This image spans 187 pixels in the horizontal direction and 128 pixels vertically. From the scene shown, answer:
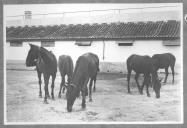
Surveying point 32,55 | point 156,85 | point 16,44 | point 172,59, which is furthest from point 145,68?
point 16,44

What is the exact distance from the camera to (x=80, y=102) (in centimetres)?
378

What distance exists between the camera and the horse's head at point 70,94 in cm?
368

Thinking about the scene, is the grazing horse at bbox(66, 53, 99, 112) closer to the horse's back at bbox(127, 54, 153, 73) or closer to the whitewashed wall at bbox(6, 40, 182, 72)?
the whitewashed wall at bbox(6, 40, 182, 72)

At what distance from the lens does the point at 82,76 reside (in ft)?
12.3

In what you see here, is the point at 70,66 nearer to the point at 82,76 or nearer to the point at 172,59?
the point at 82,76

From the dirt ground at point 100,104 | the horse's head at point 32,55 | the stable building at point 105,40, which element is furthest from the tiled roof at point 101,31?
the dirt ground at point 100,104

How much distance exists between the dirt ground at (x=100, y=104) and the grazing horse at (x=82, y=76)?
8 centimetres

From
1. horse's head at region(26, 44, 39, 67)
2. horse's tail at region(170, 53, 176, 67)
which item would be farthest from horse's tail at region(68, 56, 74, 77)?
horse's tail at region(170, 53, 176, 67)

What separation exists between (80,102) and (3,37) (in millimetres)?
1252

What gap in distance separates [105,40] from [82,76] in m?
0.54

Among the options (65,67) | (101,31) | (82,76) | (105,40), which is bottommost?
(82,76)

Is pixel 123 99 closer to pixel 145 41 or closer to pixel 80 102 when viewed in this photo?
pixel 80 102

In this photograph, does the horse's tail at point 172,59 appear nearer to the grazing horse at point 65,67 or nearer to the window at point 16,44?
the grazing horse at point 65,67

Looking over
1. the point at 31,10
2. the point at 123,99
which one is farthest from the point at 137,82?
the point at 31,10
